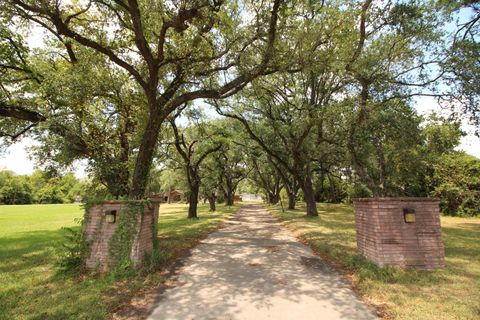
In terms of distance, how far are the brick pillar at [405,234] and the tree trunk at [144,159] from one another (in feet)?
17.1

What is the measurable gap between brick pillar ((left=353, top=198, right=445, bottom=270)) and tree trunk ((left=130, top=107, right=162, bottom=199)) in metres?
5.23

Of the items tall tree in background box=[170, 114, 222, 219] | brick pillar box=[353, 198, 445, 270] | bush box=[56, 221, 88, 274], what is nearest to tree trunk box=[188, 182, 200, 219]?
tall tree in background box=[170, 114, 222, 219]

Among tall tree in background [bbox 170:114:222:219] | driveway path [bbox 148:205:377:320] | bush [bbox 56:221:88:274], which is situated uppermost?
tall tree in background [bbox 170:114:222:219]

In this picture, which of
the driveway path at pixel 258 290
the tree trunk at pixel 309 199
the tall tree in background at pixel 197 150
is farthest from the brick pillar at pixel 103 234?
the tree trunk at pixel 309 199

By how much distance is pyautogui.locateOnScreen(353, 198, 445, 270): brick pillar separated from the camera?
205 inches

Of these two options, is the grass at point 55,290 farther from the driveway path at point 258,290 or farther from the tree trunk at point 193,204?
the tree trunk at point 193,204

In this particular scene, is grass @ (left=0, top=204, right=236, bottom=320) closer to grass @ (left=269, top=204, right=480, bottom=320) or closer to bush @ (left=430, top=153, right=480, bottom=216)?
grass @ (left=269, top=204, right=480, bottom=320)

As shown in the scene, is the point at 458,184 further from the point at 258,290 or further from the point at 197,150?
the point at 258,290

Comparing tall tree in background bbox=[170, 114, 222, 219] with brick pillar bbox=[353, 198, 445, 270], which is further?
tall tree in background bbox=[170, 114, 222, 219]

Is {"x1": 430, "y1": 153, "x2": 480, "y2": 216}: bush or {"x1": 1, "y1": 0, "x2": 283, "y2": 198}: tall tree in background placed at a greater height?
{"x1": 1, "y1": 0, "x2": 283, "y2": 198}: tall tree in background

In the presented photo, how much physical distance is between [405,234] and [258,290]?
303 cm

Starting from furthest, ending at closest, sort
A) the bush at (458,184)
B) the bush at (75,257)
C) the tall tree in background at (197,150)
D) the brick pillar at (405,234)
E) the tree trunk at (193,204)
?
1. the tree trunk at (193,204)
2. the tall tree in background at (197,150)
3. the bush at (458,184)
4. the bush at (75,257)
5. the brick pillar at (405,234)

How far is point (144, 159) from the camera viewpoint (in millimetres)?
6918

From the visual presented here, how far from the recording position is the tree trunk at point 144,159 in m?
6.69
